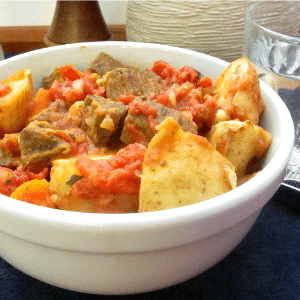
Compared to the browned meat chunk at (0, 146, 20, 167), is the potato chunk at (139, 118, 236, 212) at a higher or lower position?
higher

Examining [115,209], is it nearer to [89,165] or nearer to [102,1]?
[89,165]

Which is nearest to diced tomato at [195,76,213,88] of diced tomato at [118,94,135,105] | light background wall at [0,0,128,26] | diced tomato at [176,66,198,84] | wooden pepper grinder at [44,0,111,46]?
diced tomato at [176,66,198,84]

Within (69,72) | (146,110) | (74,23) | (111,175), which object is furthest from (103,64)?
(74,23)

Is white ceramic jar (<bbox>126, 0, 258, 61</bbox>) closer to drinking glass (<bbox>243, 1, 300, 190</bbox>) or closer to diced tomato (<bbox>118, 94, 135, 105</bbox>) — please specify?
drinking glass (<bbox>243, 1, 300, 190</bbox>)

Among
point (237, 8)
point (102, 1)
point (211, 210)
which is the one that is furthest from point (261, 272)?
point (102, 1)

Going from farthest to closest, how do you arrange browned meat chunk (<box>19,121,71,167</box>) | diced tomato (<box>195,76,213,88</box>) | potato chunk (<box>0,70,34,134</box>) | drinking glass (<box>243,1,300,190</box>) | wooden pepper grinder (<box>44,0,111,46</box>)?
wooden pepper grinder (<box>44,0,111,46</box>) < drinking glass (<box>243,1,300,190</box>) < diced tomato (<box>195,76,213,88</box>) < potato chunk (<box>0,70,34,134</box>) < browned meat chunk (<box>19,121,71,167</box>)

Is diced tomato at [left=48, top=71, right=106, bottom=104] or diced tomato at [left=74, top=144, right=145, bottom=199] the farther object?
diced tomato at [left=48, top=71, right=106, bottom=104]

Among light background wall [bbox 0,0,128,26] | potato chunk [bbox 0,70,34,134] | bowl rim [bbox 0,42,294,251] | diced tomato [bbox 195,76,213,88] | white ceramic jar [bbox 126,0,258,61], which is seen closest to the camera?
bowl rim [bbox 0,42,294,251]

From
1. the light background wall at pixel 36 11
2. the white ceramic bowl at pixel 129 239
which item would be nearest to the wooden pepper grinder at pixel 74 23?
the light background wall at pixel 36 11
